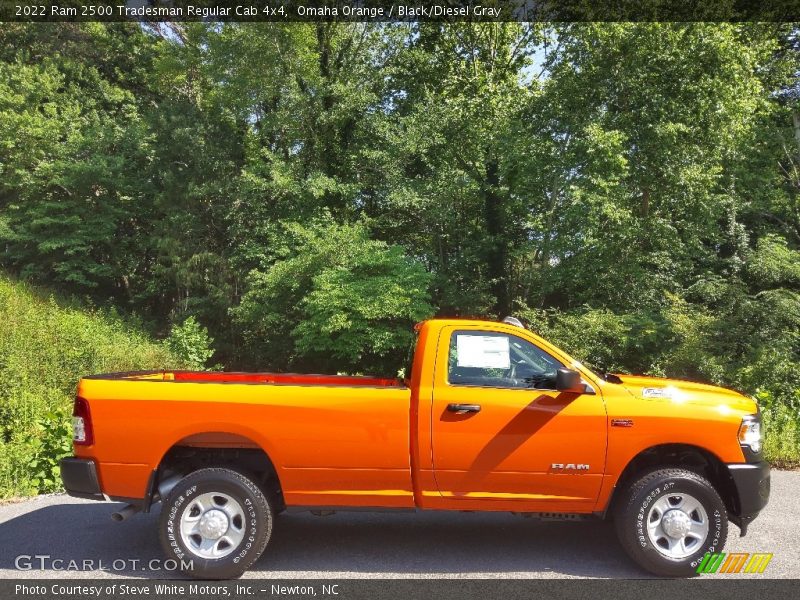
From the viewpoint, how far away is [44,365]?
15.6 meters

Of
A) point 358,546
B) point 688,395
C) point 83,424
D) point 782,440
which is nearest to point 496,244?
point 782,440

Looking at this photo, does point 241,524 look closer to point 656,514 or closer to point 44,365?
point 656,514

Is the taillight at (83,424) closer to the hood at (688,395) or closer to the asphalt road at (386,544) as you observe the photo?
the asphalt road at (386,544)

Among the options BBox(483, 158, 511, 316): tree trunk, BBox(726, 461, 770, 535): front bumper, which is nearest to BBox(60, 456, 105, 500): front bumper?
BBox(726, 461, 770, 535): front bumper

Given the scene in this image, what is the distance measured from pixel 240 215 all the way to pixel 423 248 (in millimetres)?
6969

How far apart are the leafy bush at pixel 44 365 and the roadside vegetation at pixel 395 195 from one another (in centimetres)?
9

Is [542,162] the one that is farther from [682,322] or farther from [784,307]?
[784,307]

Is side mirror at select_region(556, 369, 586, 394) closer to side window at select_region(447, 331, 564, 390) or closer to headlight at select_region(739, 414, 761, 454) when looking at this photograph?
side window at select_region(447, 331, 564, 390)

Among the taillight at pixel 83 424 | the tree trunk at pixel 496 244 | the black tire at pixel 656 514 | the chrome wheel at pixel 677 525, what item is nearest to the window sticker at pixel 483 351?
the black tire at pixel 656 514

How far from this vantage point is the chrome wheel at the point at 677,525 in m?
4.64

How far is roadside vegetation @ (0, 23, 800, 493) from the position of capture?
54.9 ft

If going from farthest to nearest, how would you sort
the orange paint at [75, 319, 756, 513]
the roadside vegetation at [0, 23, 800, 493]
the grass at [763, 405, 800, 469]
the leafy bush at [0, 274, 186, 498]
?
the roadside vegetation at [0, 23, 800, 493] → the grass at [763, 405, 800, 469] → the leafy bush at [0, 274, 186, 498] → the orange paint at [75, 319, 756, 513]

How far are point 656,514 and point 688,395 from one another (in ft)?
3.03

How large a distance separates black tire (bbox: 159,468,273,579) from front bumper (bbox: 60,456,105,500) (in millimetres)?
541
